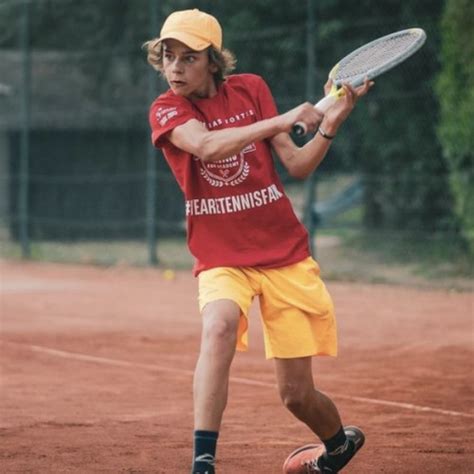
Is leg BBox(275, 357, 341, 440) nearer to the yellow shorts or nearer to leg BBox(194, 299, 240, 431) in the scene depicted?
the yellow shorts

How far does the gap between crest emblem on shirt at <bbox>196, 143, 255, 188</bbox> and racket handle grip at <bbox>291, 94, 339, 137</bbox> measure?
299mm

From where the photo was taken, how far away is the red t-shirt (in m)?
5.16

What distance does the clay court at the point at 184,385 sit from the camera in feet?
19.6

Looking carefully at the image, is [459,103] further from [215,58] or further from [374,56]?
[215,58]

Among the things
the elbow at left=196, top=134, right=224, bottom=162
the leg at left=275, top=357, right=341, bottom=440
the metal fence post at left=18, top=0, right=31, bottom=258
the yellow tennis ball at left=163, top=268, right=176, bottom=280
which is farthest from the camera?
the metal fence post at left=18, top=0, right=31, bottom=258

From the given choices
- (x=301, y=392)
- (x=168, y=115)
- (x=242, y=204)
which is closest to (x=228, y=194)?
(x=242, y=204)

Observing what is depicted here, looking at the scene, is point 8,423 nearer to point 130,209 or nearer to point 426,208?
point 426,208

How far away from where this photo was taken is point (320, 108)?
495 centimetres

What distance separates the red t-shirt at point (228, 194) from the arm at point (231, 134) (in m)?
0.09

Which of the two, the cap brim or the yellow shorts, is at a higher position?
the cap brim

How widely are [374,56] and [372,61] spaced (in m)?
0.09

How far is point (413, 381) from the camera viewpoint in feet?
27.1

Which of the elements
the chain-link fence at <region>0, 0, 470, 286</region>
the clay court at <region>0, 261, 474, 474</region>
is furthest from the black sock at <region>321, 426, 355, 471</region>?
the chain-link fence at <region>0, 0, 470, 286</region>

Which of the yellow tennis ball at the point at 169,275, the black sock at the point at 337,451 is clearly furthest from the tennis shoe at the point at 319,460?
the yellow tennis ball at the point at 169,275
